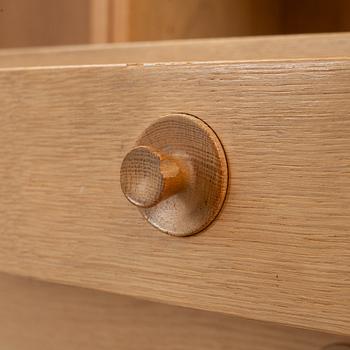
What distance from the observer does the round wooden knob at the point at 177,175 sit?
0.30 metres

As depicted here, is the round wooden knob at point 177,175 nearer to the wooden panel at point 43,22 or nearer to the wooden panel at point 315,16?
the wooden panel at point 43,22

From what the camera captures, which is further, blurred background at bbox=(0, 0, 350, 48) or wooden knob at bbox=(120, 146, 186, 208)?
blurred background at bbox=(0, 0, 350, 48)

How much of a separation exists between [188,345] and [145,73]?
19cm

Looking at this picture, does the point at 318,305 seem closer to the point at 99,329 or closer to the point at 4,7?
the point at 99,329

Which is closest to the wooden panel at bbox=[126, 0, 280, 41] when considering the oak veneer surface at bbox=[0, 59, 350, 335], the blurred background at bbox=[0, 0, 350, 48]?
the blurred background at bbox=[0, 0, 350, 48]

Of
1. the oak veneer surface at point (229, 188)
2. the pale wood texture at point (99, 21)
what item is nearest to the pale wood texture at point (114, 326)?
the oak veneer surface at point (229, 188)

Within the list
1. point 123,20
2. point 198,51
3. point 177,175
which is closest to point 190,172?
point 177,175

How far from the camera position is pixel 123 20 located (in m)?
0.53

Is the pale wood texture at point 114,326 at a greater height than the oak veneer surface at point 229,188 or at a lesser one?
lesser

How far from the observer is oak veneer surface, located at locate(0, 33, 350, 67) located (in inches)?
15.0

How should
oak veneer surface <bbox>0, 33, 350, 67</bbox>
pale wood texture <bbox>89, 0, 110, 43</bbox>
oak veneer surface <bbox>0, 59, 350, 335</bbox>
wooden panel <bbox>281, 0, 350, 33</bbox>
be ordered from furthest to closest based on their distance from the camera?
wooden panel <bbox>281, 0, 350, 33</bbox>
pale wood texture <bbox>89, 0, 110, 43</bbox>
oak veneer surface <bbox>0, 33, 350, 67</bbox>
oak veneer surface <bbox>0, 59, 350, 335</bbox>

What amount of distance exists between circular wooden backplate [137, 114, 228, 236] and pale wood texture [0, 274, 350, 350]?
114 mm

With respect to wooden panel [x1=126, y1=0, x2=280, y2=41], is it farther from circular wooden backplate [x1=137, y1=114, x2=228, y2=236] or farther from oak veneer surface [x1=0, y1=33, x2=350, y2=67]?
circular wooden backplate [x1=137, y1=114, x2=228, y2=236]

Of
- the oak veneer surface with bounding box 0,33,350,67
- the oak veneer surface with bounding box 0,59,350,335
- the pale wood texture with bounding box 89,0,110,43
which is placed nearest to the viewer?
the oak veneer surface with bounding box 0,59,350,335
